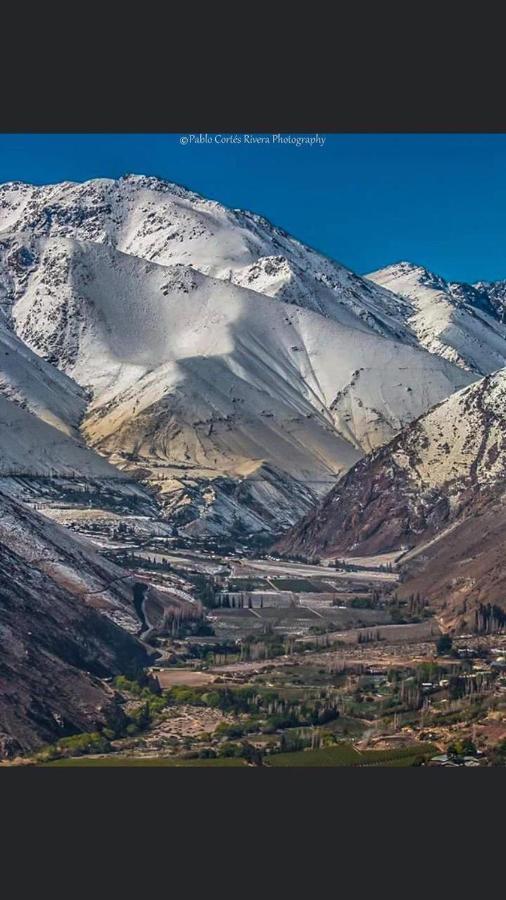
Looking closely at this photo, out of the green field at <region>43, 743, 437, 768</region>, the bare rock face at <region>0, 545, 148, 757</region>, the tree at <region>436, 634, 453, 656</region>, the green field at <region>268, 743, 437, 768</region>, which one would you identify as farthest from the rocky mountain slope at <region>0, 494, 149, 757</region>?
the tree at <region>436, 634, 453, 656</region>

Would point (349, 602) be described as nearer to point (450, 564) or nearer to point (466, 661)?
point (450, 564)

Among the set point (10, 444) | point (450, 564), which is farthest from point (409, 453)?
point (10, 444)

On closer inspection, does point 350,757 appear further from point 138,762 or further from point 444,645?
point 444,645

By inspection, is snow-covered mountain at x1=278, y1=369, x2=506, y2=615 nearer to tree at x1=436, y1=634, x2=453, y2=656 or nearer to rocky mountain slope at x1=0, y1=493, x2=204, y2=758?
tree at x1=436, y1=634, x2=453, y2=656

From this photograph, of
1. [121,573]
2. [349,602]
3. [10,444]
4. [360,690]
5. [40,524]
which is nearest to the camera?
[360,690]

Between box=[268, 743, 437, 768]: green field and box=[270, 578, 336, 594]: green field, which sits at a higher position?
box=[270, 578, 336, 594]: green field

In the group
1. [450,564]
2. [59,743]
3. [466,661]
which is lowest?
[59,743]

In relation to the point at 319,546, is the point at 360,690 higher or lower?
lower

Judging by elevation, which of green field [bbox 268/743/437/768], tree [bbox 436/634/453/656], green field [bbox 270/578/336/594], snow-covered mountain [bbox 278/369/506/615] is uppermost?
snow-covered mountain [bbox 278/369/506/615]

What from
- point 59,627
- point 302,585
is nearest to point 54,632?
point 59,627

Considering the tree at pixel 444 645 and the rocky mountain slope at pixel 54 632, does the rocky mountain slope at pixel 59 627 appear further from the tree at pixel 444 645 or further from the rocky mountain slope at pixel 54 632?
the tree at pixel 444 645

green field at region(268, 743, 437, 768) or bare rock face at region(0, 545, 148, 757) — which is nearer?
green field at region(268, 743, 437, 768)
